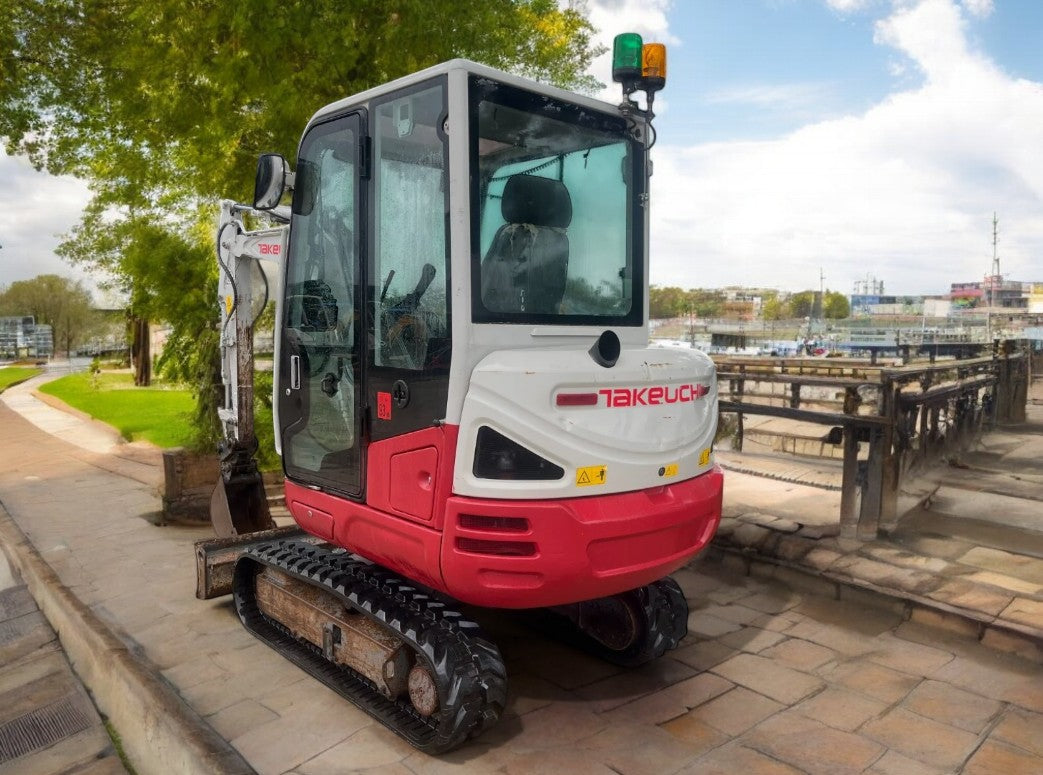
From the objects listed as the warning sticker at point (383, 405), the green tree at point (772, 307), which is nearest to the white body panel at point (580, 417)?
the warning sticker at point (383, 405)

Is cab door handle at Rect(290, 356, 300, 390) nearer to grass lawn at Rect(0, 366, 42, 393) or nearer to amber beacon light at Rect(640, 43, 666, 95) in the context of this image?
amber beacon light at Rect(640, 43, 666, 95)

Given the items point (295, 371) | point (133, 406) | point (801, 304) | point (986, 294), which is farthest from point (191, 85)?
point (801, 304)

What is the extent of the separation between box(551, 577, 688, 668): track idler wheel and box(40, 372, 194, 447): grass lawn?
5770 mm

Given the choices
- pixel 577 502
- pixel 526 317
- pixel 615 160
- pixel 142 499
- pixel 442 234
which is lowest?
pixel 142 499

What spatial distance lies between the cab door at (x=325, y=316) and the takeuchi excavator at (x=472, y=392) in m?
0.01

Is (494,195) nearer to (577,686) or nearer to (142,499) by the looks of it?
(577,686)

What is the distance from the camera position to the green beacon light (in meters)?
3.61

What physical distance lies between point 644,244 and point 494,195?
991 mm

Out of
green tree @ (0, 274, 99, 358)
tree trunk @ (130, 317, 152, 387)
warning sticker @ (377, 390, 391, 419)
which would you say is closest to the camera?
warning sticker @ (377, 390, 391, 419)

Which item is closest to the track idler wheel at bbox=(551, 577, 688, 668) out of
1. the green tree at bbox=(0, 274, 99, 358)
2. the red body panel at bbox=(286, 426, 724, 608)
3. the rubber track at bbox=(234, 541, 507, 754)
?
the red body panel at bbox=(286, 426, 724, 608)

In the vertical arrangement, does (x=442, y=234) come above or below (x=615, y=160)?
below

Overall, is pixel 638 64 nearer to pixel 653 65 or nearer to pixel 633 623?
pixel 653 65

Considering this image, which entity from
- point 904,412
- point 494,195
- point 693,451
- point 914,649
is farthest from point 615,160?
point 904,412

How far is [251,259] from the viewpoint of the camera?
5.34m
